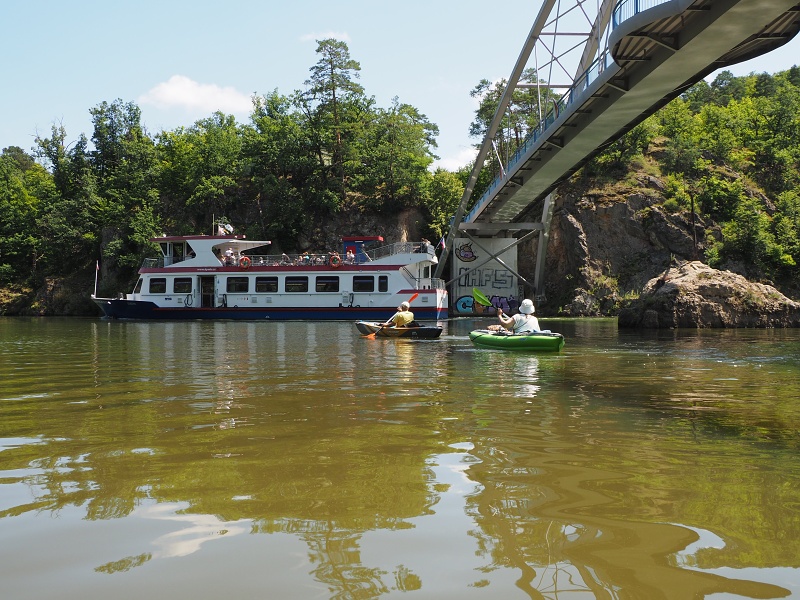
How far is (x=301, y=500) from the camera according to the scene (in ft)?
13.4

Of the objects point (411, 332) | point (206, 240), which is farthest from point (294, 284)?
point (411, 332)

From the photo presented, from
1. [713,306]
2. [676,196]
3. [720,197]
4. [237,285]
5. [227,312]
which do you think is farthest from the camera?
[676,196]

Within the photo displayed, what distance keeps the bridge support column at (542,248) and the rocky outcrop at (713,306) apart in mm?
16354

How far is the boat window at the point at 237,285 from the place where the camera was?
131 ft

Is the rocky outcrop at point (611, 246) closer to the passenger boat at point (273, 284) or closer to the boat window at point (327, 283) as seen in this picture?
the passenger boat at point (273, 284)

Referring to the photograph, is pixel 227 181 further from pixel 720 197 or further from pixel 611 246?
pixel 720 197

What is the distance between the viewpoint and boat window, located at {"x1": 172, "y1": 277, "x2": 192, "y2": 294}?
40031mm

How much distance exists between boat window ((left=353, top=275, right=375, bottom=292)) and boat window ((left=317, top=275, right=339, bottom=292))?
3.48 ft

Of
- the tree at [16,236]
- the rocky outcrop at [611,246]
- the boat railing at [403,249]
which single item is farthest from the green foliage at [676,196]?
the tree at [16,236]

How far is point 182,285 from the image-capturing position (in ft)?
132

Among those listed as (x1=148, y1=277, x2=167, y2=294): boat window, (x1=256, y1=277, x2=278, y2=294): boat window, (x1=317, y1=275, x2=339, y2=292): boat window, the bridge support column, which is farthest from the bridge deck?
(x1=148, y1=277, x2=167, y2=294): boat window

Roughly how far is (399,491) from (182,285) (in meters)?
38.0

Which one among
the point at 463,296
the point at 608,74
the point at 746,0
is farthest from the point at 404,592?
the point at 463,296

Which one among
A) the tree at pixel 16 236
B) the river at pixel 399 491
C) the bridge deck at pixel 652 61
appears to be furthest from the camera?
the tree at pixel 16 236
